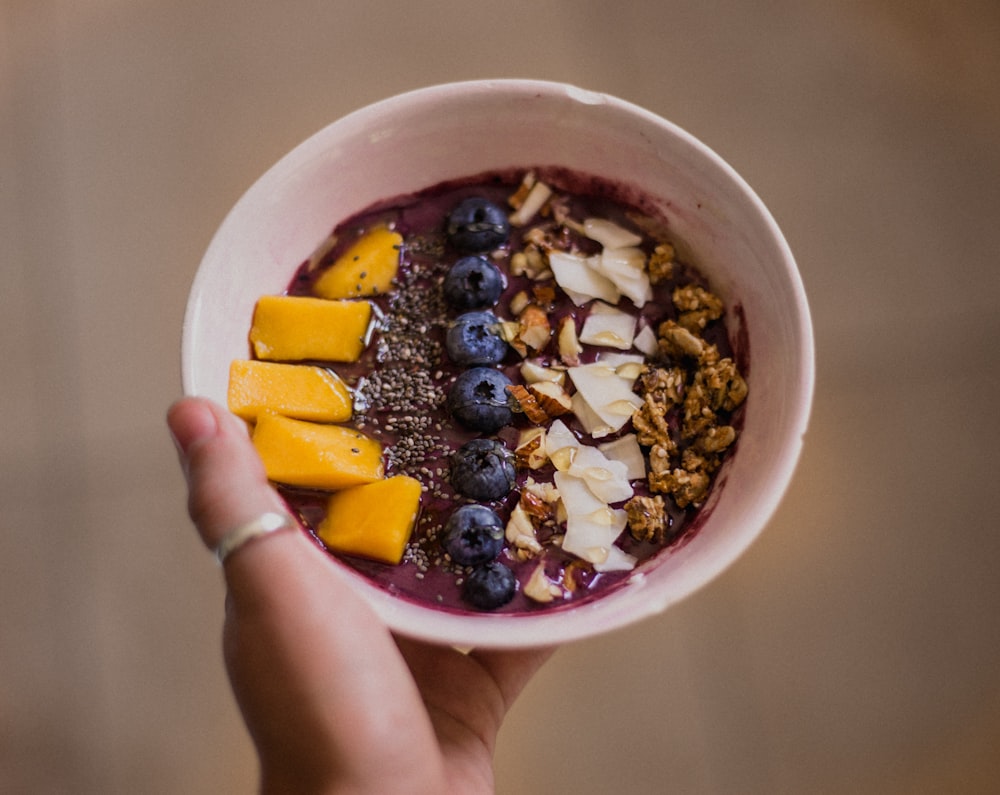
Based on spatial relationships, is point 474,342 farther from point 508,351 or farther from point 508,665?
point 508,665

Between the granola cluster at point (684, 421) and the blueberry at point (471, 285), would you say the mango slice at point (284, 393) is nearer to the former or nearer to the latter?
the blueberry at point (471, 285)

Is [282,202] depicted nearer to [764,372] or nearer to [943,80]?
[764,372]

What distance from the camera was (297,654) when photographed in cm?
72

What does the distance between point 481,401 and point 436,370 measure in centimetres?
8

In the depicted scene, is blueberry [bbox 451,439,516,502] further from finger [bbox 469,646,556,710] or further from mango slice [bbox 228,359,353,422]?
finger [bbox 469,646,556,710]

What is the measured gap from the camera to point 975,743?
4.22 ft

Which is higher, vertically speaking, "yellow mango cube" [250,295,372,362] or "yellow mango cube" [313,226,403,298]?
"yellow mango cube" [313,226,403,298]

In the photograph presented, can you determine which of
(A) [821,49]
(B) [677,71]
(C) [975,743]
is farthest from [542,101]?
(C) [975,743]

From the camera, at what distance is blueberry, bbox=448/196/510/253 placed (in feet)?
3.02

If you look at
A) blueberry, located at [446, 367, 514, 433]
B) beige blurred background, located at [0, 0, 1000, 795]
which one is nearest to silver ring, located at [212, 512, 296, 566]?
blueberry, located at [446, 367, 514, 433]

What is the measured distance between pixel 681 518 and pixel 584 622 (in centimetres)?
16

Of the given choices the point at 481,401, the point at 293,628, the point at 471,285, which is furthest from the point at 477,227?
the point at 293,628

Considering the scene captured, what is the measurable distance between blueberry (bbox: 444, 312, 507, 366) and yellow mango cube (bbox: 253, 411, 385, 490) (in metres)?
0.13

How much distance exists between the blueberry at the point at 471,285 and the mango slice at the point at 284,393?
15 centimetres
